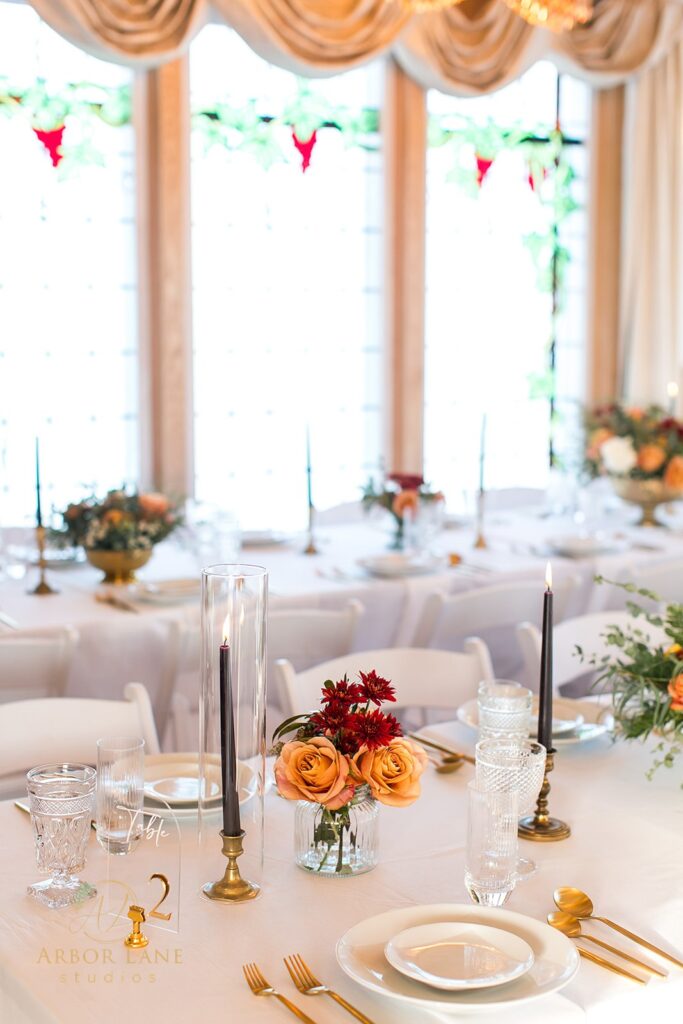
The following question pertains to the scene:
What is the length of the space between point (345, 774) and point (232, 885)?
0.68 ft

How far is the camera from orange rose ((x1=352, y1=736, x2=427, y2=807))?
5.38ft

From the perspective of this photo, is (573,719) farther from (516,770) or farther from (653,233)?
(653,233)

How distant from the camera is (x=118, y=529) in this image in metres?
3.62

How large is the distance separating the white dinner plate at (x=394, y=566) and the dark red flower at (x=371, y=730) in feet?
7.08

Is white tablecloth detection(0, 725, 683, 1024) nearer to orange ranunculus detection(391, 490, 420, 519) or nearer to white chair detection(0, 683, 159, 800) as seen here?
white chair detection(0, 683, 159, 800)

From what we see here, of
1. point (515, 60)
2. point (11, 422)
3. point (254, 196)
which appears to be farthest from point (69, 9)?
point (515, 60)

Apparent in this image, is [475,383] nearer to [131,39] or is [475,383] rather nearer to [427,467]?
[427,467]

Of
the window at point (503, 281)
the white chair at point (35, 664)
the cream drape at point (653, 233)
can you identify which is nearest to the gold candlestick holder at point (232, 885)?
the white chair at point (35, 664)

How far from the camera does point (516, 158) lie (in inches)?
245

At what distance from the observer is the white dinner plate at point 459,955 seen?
138cm

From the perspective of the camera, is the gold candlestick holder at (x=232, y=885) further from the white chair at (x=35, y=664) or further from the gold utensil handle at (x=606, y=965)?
the white chair at (x=35, y=664)

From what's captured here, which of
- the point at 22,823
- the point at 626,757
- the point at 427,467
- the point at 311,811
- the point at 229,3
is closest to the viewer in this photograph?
the point at 311,811

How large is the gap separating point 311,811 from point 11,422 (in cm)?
378

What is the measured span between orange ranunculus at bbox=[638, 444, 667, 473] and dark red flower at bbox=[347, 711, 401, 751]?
3206 mm
